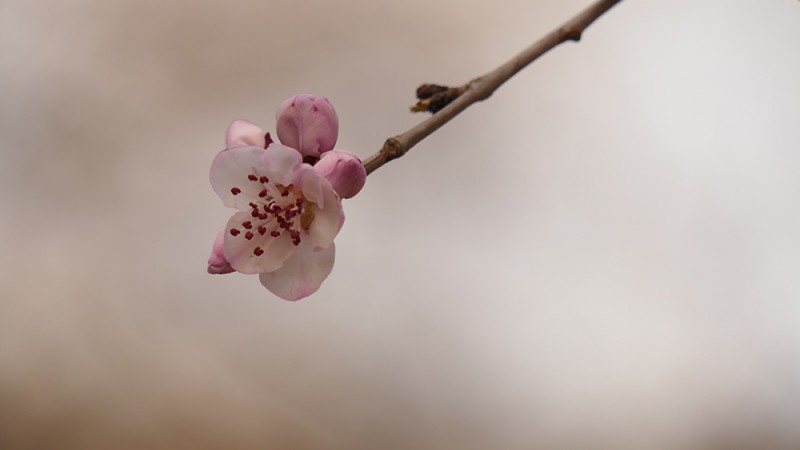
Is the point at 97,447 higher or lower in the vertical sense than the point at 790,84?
lower

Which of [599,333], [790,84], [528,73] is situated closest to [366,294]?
[599,333]

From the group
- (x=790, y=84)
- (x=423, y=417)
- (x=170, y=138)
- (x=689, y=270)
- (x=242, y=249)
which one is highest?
(x=790, y=84)

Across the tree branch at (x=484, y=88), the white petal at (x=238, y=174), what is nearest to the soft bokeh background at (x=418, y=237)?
the white petal at (x=238, y=174)

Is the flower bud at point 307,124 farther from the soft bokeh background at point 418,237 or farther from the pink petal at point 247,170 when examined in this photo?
the soft bokeh background at point 418,237

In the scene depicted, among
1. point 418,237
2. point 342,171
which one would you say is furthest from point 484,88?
point 418,237

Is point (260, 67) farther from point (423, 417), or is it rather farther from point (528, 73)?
point (423, 417)

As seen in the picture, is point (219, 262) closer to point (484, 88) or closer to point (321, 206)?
point (321, 206)

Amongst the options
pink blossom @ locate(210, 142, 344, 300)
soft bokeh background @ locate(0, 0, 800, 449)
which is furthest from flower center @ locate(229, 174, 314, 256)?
soft bokeh background @ locate(0, 0, 800, 449)

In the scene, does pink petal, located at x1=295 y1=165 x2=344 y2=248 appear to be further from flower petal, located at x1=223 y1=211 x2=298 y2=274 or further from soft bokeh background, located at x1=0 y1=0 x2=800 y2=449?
soft bokeh background, located at x1=0 y1=0 x2=800 y2=449
